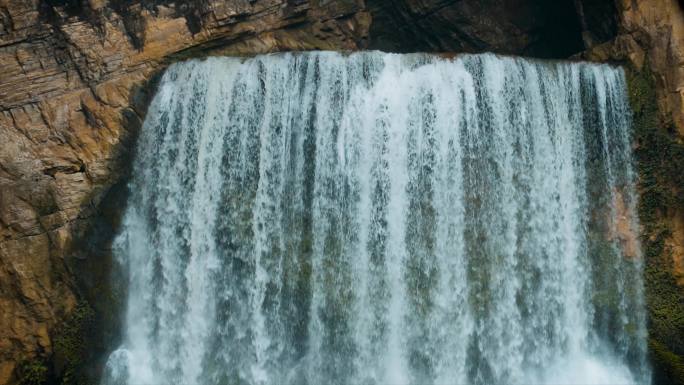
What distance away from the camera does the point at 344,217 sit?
1235cm

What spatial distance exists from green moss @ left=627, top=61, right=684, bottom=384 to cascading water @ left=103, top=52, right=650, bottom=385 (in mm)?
219

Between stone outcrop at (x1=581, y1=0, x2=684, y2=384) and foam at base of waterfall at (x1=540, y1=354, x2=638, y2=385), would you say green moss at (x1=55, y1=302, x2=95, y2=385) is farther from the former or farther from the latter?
stone outcrop at (x1=581, y1=0, x2=684, y2=384)

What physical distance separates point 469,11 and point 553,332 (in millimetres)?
7040

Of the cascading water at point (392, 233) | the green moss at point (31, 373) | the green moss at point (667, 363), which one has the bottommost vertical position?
the green moss at point (667, 363)

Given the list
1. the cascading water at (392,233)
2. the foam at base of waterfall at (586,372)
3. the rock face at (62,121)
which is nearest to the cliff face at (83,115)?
the rock face at (62,121)

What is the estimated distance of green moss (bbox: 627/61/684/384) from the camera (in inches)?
484

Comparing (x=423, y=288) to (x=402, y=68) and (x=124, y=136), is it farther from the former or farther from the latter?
(x=124, y=136)

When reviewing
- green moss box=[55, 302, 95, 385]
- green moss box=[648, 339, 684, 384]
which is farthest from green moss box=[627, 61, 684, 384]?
green moss box=[55, 302, 95, 385]

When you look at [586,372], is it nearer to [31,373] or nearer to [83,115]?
[31,373]

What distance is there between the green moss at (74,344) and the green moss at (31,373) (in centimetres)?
28

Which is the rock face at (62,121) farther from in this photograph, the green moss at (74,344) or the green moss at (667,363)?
the green moss at (667,363)

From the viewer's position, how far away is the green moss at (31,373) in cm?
1270

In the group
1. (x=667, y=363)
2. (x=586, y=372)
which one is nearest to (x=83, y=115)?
(x=586, y=372)

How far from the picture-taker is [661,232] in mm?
12406
